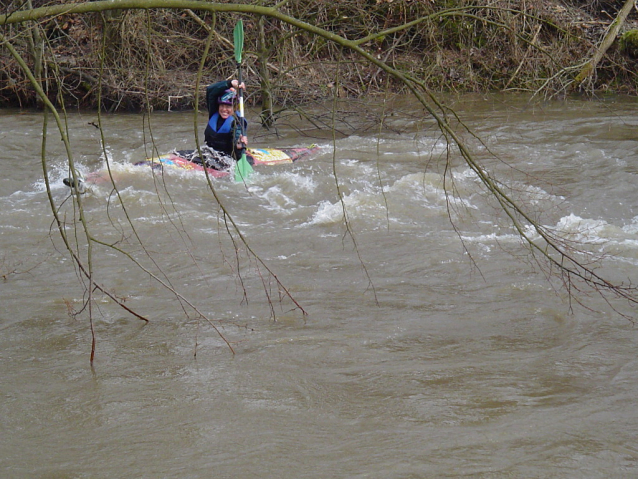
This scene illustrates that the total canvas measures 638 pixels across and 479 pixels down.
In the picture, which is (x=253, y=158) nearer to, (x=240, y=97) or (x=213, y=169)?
(x=213, y=169)

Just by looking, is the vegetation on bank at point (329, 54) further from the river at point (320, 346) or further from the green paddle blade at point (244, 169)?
the river at point (320, 346)

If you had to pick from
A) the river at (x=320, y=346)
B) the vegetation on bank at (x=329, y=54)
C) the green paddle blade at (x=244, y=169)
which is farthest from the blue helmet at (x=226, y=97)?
the vegetation on bank at (x=329, y=54)

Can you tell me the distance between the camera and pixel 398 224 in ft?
21.8

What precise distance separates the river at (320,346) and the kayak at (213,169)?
274 millimetres

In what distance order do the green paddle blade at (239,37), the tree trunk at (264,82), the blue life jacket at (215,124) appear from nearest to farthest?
the green paddle blade at (239,37) → the blue life jacket at (215,124) → the tree trunk at (264,82)

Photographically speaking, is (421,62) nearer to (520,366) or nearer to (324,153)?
(324,153)

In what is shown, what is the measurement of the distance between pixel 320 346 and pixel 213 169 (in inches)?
187

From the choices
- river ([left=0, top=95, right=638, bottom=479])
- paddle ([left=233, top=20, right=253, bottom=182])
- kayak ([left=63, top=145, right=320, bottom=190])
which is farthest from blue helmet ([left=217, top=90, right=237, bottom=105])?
river ([left=0, top=95, right=638, bottom=479])

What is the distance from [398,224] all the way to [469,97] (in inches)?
283

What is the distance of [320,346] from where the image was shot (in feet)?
13.5

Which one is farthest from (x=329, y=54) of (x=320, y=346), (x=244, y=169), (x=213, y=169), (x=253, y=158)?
(x=320, y=346)

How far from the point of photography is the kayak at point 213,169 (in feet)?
26.2

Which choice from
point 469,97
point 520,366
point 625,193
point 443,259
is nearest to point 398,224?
point 443,259

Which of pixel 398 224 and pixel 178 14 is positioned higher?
pixel 178 14
